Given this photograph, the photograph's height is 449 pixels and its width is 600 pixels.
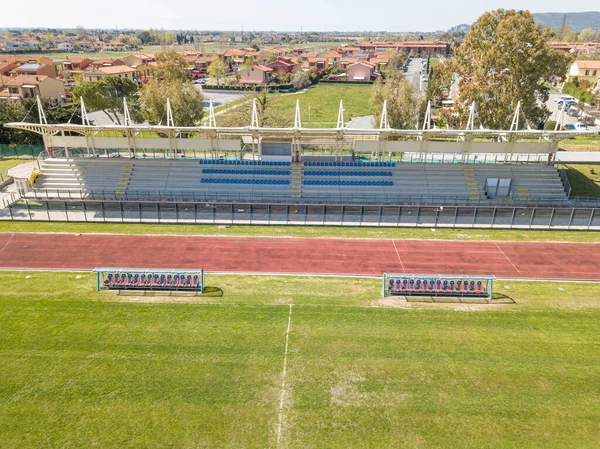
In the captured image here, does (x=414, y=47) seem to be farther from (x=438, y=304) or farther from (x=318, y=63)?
(x=438, y=304)

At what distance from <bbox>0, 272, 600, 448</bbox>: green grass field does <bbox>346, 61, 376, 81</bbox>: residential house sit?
96961 mm

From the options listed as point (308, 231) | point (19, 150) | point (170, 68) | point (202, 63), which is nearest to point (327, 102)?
point (170, 68)

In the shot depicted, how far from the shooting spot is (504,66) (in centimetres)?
3622

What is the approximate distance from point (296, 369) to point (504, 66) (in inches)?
1360

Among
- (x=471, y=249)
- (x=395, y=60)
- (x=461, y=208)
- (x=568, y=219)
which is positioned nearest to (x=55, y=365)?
(x=471, y=249)

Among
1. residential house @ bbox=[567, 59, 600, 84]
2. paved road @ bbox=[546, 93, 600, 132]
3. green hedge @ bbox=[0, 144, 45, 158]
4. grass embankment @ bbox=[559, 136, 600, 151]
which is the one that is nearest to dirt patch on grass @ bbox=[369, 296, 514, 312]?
grass embankment @ bbox=[559, 136, 600, 151]

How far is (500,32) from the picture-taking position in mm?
35438

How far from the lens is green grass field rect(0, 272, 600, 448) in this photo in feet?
40.1

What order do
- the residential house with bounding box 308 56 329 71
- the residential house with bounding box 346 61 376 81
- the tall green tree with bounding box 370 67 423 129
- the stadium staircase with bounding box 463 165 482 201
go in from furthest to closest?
the residential house with bounding box 308 56 329 71
the residential house with bounding box 346 61 376 81
the tall green tree with bounding box 370 67 423 129
the stadium staircase with bounding box 463 165 482 201

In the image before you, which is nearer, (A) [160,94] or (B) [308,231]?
(B) [308,231]

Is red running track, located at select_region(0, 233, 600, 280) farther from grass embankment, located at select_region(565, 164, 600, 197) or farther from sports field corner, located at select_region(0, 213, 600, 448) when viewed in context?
grass embankment, located at select_region(565, 164, 600, 197)

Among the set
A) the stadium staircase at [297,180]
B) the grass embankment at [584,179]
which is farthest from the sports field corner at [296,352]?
the grass embankment at [584,179]

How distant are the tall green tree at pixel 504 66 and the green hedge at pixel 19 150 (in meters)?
44.4

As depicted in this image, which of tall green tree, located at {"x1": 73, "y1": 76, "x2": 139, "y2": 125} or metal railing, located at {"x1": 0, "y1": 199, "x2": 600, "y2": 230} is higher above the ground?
tall green tree, located at {"x1": 73, "y1": 76, "x2": 139, "y2": 125}
